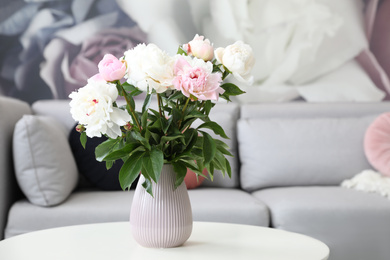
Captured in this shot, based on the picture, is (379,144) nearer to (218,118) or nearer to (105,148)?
(218,118)

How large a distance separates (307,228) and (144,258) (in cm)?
110

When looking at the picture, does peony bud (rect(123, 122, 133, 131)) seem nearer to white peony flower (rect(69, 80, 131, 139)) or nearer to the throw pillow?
white peony flower (rect(69, 80, 131, 139))

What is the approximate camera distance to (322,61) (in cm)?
308

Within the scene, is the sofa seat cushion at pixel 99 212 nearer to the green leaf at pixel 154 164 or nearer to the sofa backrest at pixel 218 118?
the sofa backrest at pixel 218 118

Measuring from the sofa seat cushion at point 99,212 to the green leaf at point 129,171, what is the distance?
894mm

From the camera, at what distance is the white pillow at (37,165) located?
206 centimetres

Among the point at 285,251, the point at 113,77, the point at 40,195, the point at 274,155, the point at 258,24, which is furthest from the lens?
the point at 258,24

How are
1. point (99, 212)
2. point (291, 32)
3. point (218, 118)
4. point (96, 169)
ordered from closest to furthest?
point (99, 212)
point (96, 169)
point (218, 118)
point (291, 32)

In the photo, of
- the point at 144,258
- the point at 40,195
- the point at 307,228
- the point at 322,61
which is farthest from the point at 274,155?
the point at 144,258

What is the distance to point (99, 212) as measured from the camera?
6.63 ft

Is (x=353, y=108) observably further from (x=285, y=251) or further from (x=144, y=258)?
(x=144, y=258)

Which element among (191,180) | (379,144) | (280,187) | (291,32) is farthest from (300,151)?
(291,32)

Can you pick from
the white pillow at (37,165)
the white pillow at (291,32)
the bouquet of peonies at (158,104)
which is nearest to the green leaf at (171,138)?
the bouquet of peonies at (158,104)

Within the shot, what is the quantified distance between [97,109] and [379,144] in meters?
1.84
